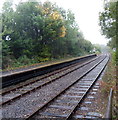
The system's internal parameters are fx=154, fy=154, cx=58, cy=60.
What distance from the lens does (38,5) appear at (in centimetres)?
2891

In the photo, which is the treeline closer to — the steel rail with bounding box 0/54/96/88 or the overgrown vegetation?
the steel rail with bounding box 0/54/96/88

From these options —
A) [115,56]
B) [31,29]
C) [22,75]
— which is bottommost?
[22,75]

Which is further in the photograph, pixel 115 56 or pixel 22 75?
pixel 115 56

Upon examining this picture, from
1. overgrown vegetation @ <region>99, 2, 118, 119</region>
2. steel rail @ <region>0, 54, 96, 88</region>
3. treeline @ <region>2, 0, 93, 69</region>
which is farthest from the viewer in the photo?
treeline @ <region>2, 0, 93, 69</region>

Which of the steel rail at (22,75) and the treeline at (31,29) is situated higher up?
the treeline at (31,29)

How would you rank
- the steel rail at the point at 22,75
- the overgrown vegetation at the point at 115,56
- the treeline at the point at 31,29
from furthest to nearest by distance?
the treeline at the point at 31,29
the steel rail at the point at 22,75
the overgrown vegetation at the point at 115,56

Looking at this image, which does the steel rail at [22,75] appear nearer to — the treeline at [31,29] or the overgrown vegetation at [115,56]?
the overgrown vegetation at [115,56]

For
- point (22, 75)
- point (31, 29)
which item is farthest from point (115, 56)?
point (31, 29)

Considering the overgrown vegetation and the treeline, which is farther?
the treeline

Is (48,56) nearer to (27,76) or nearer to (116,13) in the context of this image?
(27,76)

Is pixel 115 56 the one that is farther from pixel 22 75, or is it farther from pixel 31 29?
pixel 31 29

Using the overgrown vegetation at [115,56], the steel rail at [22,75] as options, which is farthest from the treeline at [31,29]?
the overgrown vegetation at [115,56]

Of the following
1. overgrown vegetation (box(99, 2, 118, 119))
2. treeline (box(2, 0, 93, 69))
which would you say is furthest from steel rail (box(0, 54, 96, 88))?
treeline (box(2, 0, 93, 69))

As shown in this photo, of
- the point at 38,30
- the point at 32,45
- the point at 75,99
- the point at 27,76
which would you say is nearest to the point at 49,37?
the point at 38,30
